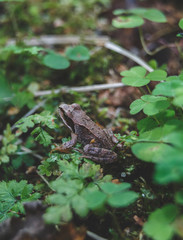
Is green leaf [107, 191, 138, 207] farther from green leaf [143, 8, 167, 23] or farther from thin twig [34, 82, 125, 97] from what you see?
green leaf [143, 8, 167, 23]

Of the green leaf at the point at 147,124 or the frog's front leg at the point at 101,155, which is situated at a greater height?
the green leaf at the point at 147,124

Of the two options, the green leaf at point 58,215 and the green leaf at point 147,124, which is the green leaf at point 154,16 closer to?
the green leaf at point 147,124

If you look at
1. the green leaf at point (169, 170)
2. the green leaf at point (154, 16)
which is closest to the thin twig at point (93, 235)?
the green leaf at point (169, 170)

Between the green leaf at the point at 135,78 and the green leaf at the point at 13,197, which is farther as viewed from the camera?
the green leaf at the point at 135,78

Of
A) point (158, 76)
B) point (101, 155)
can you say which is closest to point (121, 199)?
point (101, 155)

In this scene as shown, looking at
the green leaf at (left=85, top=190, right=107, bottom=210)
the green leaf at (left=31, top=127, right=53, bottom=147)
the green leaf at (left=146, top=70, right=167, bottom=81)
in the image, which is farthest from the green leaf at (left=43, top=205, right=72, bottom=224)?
the green leaf at (left=146, top=70, right=167, bottom=81)

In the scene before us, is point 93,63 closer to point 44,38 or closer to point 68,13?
point 44,38

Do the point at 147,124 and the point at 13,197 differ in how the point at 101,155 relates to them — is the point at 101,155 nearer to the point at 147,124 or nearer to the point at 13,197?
the point at 147,124
